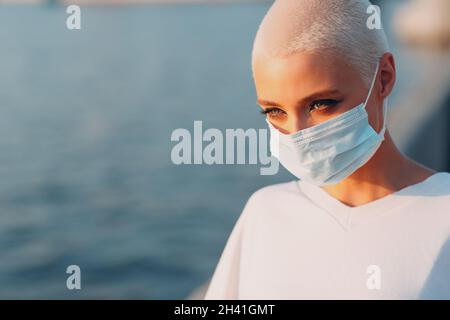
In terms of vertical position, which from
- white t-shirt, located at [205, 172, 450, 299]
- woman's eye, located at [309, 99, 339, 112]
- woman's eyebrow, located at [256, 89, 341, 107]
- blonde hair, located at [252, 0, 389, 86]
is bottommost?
white t-shirt, located at [205, 172, 450, 299]

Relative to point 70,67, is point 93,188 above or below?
below

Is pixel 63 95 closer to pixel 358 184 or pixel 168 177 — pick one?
pixel 168 177

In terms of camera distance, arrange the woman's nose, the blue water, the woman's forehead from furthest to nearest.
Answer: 1. the blue water
2. the woman's nose
3. the woman's forehead

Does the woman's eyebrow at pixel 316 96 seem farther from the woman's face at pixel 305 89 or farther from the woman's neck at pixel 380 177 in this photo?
the woman's neck at pixel 380 177

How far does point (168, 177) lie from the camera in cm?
1667

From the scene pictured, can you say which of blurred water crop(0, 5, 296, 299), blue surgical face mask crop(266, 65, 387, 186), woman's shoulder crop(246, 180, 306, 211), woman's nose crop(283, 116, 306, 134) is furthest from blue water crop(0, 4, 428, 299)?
woman's nose crop(283, 116, 306, 134)

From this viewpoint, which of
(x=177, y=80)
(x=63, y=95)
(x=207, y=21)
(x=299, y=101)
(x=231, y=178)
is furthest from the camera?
(x=207, y=21)

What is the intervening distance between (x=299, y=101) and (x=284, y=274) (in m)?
0.48

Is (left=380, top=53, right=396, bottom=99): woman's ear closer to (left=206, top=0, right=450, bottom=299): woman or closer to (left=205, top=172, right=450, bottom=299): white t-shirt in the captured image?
(left=206, top=0, right=450, bottom=299): woman

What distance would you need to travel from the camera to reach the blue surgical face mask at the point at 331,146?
2.28 meters

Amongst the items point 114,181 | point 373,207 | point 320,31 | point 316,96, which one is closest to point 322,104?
point 316,96

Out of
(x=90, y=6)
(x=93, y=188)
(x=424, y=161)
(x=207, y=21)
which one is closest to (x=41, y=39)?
(x=207, y=21)

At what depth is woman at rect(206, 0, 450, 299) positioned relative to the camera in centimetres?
212

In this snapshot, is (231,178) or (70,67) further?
(70,67)
